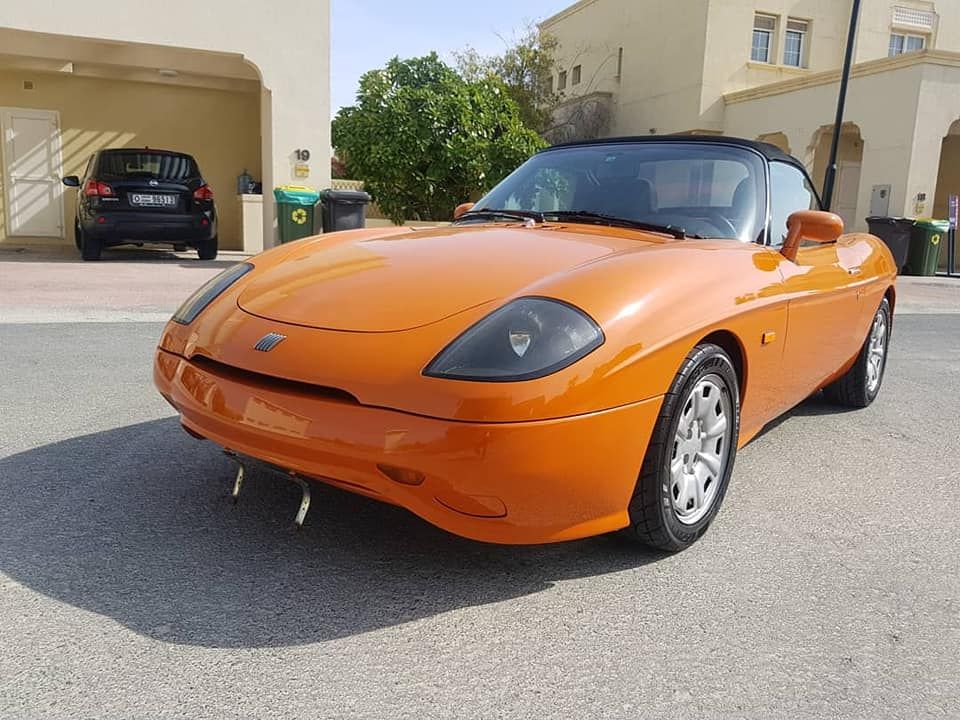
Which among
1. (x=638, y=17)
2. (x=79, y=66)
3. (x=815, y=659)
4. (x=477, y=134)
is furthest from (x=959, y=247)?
(x=815, y=659)

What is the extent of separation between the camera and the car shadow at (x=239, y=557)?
2230 millimetres

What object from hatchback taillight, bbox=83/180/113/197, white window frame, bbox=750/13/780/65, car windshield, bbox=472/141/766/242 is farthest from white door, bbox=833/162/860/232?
car windshield, bbox=472/141/766/242

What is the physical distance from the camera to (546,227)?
3400mm

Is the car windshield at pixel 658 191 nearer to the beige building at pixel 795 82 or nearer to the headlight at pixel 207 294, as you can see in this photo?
the headlight at pixel 207 294

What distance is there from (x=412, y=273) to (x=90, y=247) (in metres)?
11.2

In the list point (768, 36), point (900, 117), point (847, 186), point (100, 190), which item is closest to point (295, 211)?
point (100, 190)

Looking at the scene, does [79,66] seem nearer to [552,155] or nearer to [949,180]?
[552,155]

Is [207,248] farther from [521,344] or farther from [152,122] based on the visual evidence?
[521,344]

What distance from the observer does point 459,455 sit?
2.12m

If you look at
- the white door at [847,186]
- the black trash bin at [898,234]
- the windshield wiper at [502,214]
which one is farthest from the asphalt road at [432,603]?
the white door at [847,186]

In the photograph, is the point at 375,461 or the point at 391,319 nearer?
the point at 375,461

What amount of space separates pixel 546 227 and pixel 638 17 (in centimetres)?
2580

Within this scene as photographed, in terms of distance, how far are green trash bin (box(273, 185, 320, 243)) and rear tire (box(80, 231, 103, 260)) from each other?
105 inches

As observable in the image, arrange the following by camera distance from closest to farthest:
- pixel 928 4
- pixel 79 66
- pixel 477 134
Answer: pixel 477 134 → pixel 79 66 → pixel 928 4
